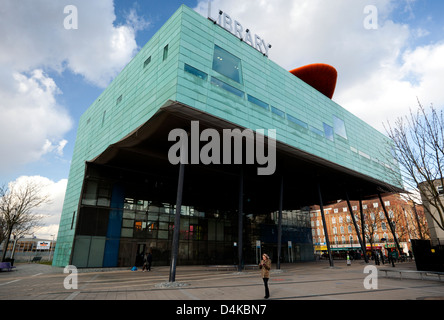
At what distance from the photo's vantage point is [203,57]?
19.6 meters

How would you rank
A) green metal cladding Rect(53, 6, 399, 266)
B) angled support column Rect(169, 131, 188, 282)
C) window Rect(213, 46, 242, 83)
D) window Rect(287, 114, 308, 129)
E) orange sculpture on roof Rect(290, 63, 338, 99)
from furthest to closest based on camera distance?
orange sculpture on roof Rect(290, 63, 338, 99) < window Rect(287, 114, 308, 129) < window Rect(213, 46, 242, 83) < green metal cladding Rect(53, 6, 399, 266) < angled support column Rect(169, 131, 188, 282)

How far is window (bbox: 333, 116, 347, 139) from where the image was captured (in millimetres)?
31967

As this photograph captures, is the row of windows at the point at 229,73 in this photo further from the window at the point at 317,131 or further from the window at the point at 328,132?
the window at the point at 328,132

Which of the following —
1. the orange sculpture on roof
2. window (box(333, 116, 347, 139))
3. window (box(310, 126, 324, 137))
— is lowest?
window (box(310, 126, 324, 137))

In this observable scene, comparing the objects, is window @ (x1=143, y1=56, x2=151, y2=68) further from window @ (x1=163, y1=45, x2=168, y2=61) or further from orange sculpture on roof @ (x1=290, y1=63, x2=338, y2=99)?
orange sculpture on roof @ (x1=290, y1=63, x2=338, y2=99)

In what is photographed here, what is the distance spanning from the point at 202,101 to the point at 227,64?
5.09m

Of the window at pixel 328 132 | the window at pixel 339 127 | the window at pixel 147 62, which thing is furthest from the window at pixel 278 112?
the window at pixel 147 62

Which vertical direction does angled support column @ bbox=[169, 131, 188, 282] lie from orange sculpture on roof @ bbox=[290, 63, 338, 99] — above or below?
below

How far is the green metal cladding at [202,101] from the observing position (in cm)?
1873

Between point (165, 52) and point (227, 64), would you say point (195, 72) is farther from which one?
point (227, 64)

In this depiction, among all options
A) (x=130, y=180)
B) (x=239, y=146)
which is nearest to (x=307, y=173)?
(x=239, y=146)

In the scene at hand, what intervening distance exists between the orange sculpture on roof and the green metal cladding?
4753mm

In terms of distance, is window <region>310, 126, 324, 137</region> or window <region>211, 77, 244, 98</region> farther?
window <region>310, 126, 324, 137</region>

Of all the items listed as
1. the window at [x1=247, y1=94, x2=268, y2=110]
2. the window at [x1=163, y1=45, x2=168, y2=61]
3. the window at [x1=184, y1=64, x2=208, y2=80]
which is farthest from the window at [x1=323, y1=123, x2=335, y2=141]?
the window at [x1=163, y1=45, x2=168, y2=61]
